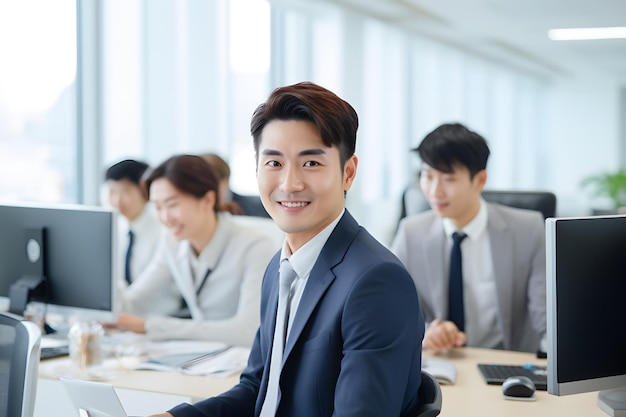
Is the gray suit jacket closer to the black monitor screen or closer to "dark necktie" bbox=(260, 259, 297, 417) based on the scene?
the black monitor screen

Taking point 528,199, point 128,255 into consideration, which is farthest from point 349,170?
point 128,255

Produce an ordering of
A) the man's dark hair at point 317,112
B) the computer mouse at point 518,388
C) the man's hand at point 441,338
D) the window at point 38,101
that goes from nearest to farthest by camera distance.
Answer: the man's dark hair at point 317,112 < the computer mouse at point 518,388 < the man's hand at point 441,338 < the window at point 38,101

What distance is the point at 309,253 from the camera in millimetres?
1743

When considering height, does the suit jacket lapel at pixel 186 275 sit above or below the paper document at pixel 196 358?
above

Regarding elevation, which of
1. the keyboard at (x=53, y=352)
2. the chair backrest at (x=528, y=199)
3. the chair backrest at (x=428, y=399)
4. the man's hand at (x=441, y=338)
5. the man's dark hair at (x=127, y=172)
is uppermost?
the man's dark hair at (x=127, y=172)

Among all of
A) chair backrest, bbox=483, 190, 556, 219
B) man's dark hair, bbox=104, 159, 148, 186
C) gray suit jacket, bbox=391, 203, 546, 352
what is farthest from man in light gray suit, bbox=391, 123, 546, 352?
man's dark hair, bbox=104, 159, 148, 186

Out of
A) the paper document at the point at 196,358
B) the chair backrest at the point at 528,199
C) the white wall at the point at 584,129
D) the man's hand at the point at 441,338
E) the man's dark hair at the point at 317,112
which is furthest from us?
the white wall at the point at 584,129

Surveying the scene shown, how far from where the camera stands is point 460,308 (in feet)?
9.97

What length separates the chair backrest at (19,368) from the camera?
1.56 metres

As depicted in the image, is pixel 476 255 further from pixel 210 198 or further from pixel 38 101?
pixel 38 101

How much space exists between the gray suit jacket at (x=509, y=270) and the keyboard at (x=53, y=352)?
137 centimetres

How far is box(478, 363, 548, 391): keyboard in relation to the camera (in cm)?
230

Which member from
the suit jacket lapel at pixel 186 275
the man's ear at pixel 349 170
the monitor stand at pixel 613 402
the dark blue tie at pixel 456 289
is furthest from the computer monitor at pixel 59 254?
the monitor stand at pixel 613 402

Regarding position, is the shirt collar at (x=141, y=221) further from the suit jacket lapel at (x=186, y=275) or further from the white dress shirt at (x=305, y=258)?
the white dress shirt at (x=305, y=258)
